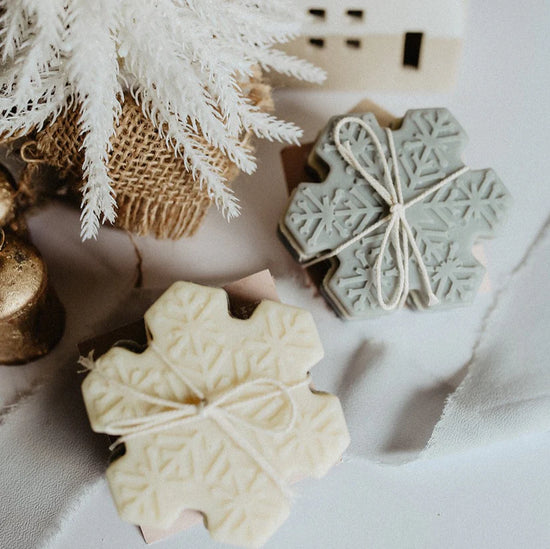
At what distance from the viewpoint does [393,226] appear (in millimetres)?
869

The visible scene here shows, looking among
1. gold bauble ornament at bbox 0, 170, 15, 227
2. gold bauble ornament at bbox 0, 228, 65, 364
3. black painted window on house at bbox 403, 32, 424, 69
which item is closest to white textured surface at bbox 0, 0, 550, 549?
gold bauble ornament at bbox 0, 228, 65, 364

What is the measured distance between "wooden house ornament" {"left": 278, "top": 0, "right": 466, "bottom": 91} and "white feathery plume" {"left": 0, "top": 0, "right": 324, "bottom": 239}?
0.52ft

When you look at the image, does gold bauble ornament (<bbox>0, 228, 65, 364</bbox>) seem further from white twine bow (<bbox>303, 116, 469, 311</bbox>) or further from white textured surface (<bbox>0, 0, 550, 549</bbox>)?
white twine bow (<bbox>303, 116, 469, 311</bbox>)

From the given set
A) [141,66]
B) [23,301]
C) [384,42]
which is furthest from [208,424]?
[384,42]

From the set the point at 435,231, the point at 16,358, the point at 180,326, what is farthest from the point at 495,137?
the point at 16,358

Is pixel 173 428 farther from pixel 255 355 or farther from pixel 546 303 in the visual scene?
pixel 546 303

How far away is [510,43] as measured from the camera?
1.08 metres

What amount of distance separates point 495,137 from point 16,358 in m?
0.83

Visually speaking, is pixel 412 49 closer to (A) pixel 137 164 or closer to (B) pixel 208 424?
(A) pixel 137 164

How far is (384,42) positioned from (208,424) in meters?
0.62

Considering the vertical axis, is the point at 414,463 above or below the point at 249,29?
below

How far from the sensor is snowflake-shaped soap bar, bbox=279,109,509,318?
0.87 meters

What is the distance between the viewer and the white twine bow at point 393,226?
0.86 meters

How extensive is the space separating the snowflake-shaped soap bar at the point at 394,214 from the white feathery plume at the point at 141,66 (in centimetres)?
13
